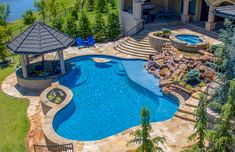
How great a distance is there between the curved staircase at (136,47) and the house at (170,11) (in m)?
2.09

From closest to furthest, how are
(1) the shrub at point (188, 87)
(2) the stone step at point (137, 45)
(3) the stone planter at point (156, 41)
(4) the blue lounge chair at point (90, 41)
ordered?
(1) the shrub at point (188, 87), (3) the stone planter at point (156, 41), (2) the stone step at point (137, 45), (4) the blue lounge chair at point (90, 41)

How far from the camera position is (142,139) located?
28.3ft

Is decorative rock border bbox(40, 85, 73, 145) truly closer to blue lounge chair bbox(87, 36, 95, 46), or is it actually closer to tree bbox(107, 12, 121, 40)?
blue lounge chair bbox(87, 36, 95, 46)

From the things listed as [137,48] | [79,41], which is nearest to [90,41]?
[79,41]

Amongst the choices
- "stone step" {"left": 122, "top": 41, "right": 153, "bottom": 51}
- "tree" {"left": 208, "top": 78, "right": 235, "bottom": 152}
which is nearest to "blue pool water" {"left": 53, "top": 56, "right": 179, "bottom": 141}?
"stone step" {"left": 122, "top": 41, "right": 153, "bottom": 51}

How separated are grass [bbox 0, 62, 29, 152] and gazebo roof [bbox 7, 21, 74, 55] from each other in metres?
3.85

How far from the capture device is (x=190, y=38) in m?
24.4

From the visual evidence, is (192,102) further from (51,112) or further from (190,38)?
(190,38)

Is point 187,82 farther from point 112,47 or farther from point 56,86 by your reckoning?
point 112,47

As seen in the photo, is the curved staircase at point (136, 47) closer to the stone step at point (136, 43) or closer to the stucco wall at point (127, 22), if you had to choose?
the stone step at point (136, 43)

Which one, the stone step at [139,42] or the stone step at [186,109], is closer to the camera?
the stone step at [186,109]

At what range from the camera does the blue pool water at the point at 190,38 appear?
76.1 ft

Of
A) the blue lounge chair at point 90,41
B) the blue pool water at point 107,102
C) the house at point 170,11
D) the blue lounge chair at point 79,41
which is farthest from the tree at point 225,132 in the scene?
the blue lounge chair at point 79,41

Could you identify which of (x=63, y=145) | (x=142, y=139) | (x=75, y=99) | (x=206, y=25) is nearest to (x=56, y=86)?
(x=75, y=99)
